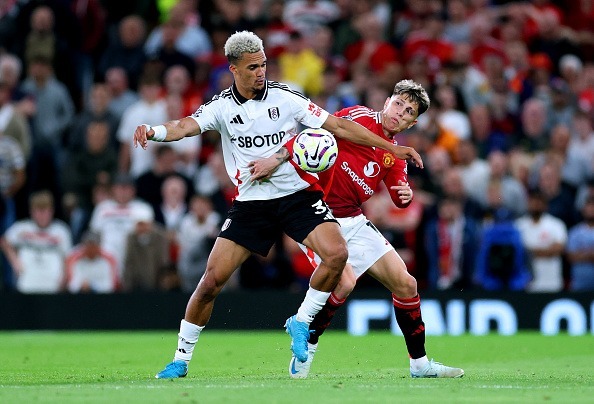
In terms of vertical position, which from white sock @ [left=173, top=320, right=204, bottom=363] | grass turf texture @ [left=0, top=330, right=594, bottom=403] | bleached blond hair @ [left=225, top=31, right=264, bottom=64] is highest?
bleached blond hair @ [left=225, top=31, right=264, bottom=64]

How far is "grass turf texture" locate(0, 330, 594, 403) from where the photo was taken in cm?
897

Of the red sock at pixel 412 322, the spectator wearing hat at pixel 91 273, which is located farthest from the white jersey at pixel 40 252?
the red sock at pixel 412 322

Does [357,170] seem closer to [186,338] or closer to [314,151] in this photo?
[314,151]

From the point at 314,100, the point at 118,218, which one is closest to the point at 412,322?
A: the point at 118,218

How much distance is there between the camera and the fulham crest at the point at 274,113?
10.6m

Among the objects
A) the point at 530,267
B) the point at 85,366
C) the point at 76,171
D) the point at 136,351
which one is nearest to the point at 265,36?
the point at 76,171

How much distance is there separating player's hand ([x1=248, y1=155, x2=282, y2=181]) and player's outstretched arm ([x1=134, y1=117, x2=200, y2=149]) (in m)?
0.58

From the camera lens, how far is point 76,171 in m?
19.7

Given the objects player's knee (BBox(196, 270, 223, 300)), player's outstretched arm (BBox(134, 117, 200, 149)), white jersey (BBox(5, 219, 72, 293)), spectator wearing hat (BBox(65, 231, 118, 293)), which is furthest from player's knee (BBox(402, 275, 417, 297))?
white jersey (BBox(5, 219, 72, 293))

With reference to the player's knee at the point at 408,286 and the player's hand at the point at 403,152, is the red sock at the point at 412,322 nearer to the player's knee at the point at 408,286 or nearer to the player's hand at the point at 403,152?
the player's knee at the point at 408,286

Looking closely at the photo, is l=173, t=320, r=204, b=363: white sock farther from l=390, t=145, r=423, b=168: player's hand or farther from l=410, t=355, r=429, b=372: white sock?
l=390, t=145, r=423, b=168: player's hand

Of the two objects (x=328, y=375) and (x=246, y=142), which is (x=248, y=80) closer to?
(x=246, y=142)

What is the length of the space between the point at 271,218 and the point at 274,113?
0.91 metres

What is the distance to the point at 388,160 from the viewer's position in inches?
442
